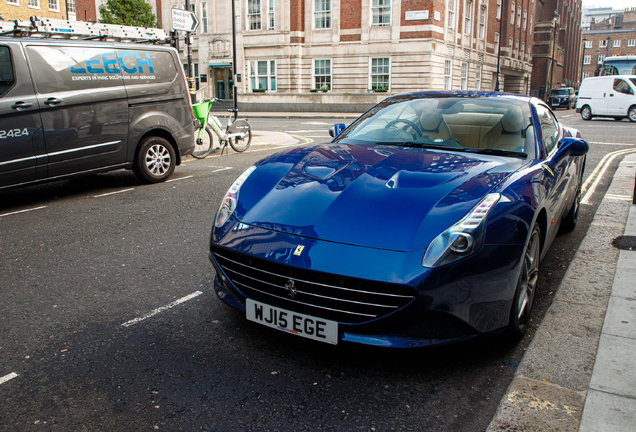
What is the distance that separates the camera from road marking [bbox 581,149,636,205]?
302 inches

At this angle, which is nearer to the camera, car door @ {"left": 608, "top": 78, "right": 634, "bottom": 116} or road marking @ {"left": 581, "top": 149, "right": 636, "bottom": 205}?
road marking @ {"left": 581, "top": 149, "right": 636, "bottom": 205}

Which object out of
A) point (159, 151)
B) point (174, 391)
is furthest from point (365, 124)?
point (159, 151)

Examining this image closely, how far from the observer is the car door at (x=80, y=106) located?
262 inches

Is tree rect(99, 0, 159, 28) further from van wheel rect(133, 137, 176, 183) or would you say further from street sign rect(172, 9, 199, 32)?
van wheel rect(133, 137, 176, 183)

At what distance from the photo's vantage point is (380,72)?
125ft

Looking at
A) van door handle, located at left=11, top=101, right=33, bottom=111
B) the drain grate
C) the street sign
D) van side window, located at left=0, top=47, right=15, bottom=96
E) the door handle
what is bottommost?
the drain grate

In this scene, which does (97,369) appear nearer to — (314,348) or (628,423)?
(314,348)

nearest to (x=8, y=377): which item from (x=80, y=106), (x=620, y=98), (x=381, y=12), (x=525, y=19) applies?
(x=80, y=106)

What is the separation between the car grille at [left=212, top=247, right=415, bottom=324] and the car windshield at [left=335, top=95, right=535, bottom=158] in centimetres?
168

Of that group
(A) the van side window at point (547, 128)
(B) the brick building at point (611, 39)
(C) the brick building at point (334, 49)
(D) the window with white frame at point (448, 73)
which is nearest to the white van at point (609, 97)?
(C) the brick building at point (334, 49)

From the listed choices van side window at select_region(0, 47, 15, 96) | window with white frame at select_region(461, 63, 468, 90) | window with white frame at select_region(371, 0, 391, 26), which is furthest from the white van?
van side window at select_region(0, 47, 15, 96)

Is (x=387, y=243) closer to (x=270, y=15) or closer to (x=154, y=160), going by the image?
(x=154, y=160)

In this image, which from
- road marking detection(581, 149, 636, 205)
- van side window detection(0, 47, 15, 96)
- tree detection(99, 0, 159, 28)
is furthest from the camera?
tree detection(99, 0, 159, 28)

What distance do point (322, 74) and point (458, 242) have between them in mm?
38779
